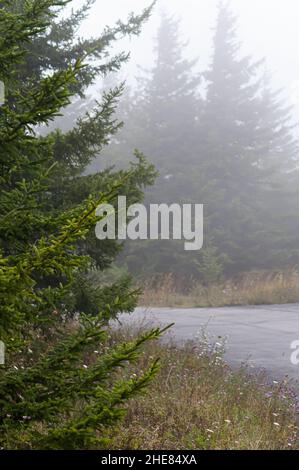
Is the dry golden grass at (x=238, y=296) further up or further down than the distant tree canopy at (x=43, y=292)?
further down

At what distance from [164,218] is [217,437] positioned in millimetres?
20463

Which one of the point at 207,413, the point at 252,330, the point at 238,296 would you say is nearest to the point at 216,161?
the point at 238,296

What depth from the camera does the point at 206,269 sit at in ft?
71.9

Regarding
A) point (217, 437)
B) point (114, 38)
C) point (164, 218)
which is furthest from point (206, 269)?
point (217, 437)

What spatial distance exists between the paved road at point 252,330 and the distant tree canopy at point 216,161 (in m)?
8.02

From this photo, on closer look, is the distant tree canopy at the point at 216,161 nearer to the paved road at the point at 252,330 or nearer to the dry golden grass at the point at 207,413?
the paved road at the point at 252,330

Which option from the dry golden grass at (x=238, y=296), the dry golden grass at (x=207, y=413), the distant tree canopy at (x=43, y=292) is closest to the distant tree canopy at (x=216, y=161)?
the dry golden grass at (x=238, y=296)

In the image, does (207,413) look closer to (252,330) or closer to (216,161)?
(252,330)

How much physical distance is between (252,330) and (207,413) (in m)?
5.85

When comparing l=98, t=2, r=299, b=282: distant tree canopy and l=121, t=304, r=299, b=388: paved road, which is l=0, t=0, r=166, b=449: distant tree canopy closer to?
l=121, t=304, r=299, b=388: paved road

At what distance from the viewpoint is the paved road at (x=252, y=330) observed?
785 cm

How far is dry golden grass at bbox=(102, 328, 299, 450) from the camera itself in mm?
4410

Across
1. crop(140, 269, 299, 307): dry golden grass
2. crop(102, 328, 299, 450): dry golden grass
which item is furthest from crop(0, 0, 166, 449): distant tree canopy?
crop(140, 269, 299, 307): dry golden grass

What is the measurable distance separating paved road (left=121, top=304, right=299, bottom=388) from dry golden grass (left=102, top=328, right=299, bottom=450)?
1054mm
